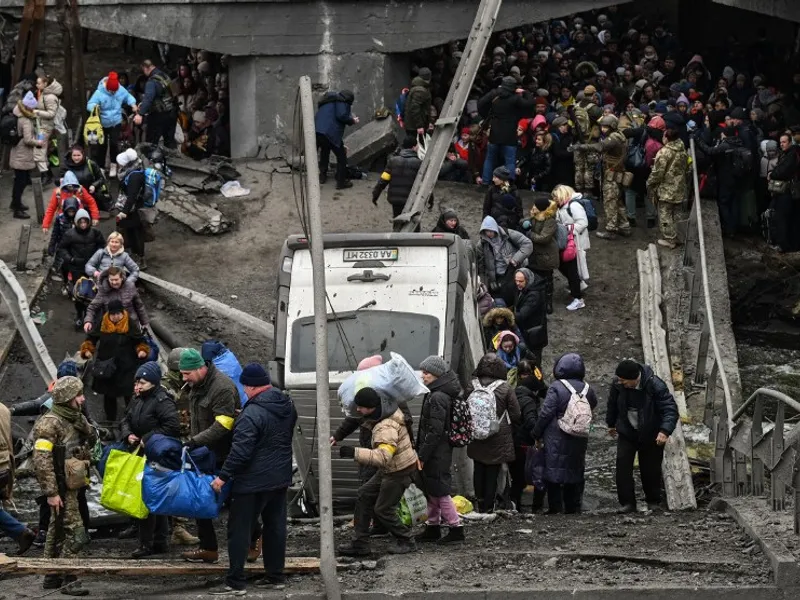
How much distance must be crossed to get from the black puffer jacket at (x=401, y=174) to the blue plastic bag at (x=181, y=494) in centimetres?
1048

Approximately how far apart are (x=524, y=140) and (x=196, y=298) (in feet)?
19.2

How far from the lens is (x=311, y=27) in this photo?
27.5 m

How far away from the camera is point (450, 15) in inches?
1078

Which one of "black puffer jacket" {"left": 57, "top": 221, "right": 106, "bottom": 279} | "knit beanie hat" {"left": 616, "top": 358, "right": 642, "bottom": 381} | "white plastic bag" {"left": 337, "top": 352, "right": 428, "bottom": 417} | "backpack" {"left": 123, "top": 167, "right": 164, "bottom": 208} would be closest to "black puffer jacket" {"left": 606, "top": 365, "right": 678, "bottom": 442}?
"knit beanie hat" {"left": 616, "top": 358, "right": 642, "bottom": 381}

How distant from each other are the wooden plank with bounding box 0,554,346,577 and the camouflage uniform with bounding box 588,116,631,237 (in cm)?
1152

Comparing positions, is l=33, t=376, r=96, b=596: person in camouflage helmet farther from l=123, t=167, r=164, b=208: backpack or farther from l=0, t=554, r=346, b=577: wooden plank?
l=123, t=167, r=164, b=208: backpack

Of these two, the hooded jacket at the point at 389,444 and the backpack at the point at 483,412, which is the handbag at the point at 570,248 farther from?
the hooded jacket at the point at 389,444

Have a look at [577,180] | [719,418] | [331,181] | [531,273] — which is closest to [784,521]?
[719,418]

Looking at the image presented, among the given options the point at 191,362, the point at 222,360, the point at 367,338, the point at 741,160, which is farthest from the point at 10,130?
the point at 191,362

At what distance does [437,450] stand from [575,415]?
1.80 m

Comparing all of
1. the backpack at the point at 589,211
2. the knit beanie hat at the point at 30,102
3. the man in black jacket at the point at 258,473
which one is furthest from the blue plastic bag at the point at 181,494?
the knit beanie hat at the point at 30,102

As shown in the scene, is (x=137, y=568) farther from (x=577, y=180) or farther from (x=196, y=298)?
(x=577, y=180)

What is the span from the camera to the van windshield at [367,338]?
652 inches

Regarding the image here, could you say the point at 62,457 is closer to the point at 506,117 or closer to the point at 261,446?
the point at 261,446
